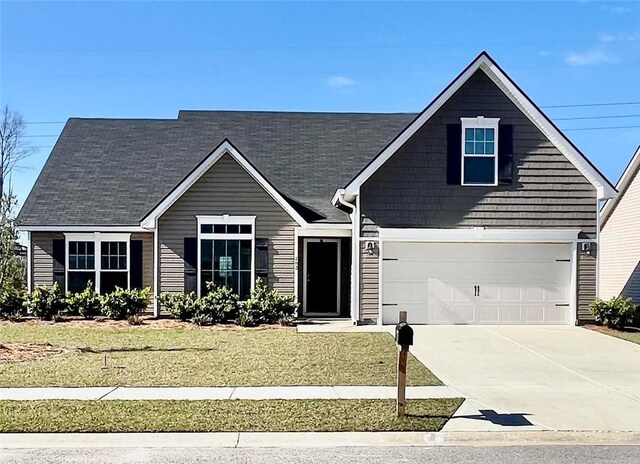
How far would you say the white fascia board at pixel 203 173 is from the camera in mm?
18125

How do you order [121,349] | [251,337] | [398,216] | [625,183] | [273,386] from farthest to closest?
[625,183] < [398,216] < [251,337] < [121,349] < [273,386]

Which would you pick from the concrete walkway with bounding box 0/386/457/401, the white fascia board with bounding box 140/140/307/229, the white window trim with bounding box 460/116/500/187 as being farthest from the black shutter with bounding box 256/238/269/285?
the concrete walkway with bounding box 0/386/457/401

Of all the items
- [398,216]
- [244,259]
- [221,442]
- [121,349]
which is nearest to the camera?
[221,442]

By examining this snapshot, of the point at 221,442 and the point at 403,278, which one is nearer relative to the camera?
the point at 221,442

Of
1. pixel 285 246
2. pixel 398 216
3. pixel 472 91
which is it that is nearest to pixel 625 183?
pixel 472 91

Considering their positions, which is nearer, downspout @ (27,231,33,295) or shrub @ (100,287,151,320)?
shrub @ (100,287,151,320)

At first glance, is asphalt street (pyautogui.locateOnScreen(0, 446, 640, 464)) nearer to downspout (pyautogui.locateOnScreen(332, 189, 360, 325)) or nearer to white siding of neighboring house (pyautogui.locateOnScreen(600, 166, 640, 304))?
downspout (pyautogui.locateOnScreen(332, 189, 360, 325))

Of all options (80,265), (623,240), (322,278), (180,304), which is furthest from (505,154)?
(80,265)

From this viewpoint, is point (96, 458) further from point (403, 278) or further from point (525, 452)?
point (403, 278)

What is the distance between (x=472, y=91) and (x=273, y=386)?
11.0 metres

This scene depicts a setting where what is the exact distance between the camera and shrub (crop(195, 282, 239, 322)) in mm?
17203

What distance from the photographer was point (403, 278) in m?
17.3

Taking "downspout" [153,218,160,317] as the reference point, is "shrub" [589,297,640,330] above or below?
below

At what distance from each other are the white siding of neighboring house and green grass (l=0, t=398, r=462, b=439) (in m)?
16.7
